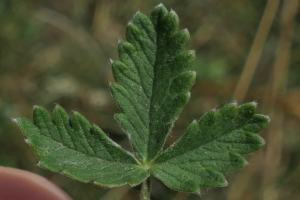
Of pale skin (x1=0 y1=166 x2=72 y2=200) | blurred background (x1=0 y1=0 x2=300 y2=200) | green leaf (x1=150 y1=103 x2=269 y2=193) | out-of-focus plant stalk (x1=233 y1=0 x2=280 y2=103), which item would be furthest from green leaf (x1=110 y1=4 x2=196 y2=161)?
out-of-focus plant stalk (x1=233 y1=0 x2=280 y2=103)

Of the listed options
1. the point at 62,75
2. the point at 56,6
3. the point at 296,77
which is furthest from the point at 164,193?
the point at 56,6

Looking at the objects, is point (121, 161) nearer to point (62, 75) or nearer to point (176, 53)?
point (176, 53)

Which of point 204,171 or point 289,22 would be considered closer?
point 204,171

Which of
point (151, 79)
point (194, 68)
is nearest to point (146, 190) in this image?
point (151, 79)

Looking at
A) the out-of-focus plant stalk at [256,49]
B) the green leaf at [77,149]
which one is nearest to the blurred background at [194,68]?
the out-of-focus plant stalk at [256,49]

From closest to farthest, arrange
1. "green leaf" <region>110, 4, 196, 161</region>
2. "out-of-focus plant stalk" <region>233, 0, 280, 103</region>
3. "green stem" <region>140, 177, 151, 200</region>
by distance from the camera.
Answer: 1. "green stem" <region>140, 177, 151, 200</region>
2. "green leaf" <region>110, 4, 196, 161</region>
3. "out-of-focus plant stalk" <region>233, 0, 280, 103</region>

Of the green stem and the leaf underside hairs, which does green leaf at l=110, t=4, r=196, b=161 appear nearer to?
the leaf underside hairs

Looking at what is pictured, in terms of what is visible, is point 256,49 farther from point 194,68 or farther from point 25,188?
point 25,188
